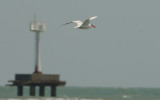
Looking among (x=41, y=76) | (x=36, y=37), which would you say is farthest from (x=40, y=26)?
(x=41, y=76)

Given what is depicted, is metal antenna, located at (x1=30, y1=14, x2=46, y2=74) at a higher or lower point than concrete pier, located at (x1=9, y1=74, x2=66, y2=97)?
higher

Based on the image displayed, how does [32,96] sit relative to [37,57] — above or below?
below

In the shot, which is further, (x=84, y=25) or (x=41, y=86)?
(x=41, y=86)

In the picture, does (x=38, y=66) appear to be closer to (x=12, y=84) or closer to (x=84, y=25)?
(x=12, y=84)

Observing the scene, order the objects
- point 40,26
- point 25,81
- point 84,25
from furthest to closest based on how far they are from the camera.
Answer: point 40,26 → point 25,81 → point 84,25

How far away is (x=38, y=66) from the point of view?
72.9 m

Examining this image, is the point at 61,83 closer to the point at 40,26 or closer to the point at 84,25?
the point at 40,26

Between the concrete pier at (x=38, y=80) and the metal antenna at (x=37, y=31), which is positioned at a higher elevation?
the metal antenna at (x=37, y=31)

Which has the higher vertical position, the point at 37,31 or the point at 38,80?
the point at 37,31

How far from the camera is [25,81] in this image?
70750 millimetres

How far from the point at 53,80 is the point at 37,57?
13.3 ft

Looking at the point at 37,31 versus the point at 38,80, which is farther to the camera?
the point at 37,31

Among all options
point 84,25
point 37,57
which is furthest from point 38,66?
point 84,25

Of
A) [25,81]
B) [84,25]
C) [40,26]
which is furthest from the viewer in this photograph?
[40,26]
